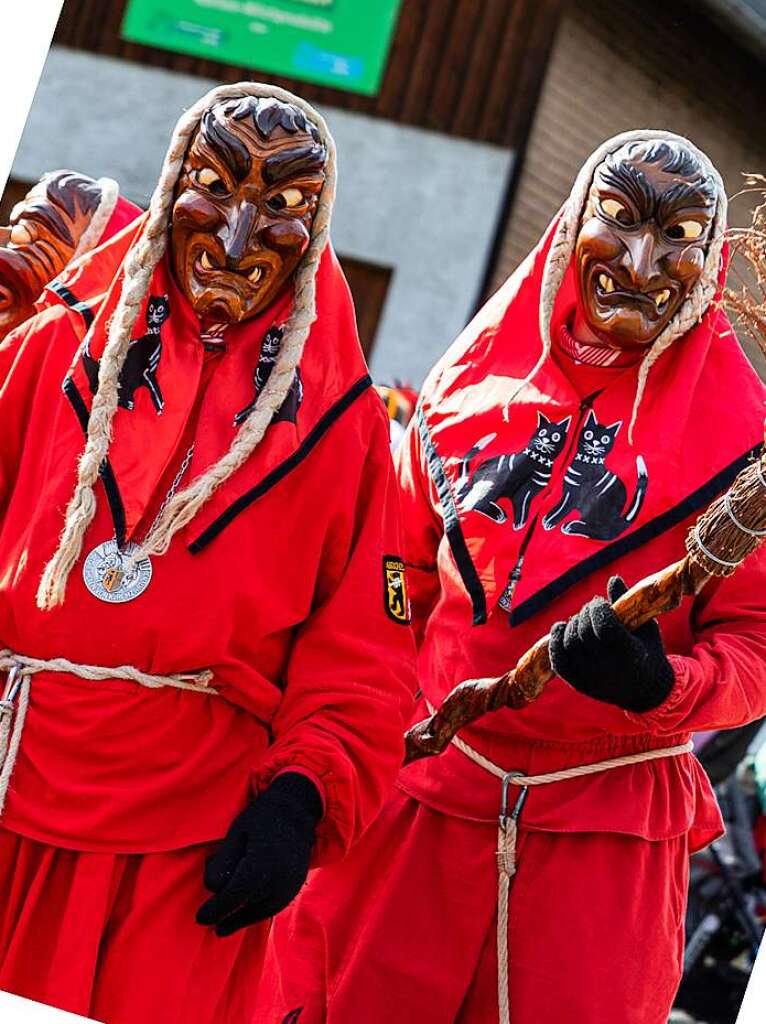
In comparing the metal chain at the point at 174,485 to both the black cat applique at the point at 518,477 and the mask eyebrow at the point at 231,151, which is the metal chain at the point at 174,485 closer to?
the mask eyebrow at the point at 231,151

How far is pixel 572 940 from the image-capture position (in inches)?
110

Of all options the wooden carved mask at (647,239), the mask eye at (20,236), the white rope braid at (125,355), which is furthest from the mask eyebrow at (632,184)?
the mask eye at (20,236)

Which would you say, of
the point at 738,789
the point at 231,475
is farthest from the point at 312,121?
the point at 738,789

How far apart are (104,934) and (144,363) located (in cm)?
93

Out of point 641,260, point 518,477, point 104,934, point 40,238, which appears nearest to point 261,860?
point 104,934

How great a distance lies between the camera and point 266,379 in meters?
2.64

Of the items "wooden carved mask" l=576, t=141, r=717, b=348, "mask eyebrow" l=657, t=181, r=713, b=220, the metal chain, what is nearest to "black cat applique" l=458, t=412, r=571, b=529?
"wooden carved mask" l=576, t=141, r=717, b=348

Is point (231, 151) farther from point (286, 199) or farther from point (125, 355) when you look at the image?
point (125, 355)

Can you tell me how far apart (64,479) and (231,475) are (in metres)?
0.27

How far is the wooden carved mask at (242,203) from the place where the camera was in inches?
102

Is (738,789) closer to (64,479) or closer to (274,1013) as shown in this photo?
(274,1013)

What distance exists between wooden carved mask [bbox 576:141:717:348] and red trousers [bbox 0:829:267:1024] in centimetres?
131

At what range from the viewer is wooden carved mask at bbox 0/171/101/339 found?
10.6ft

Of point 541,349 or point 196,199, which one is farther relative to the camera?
point 541,349
